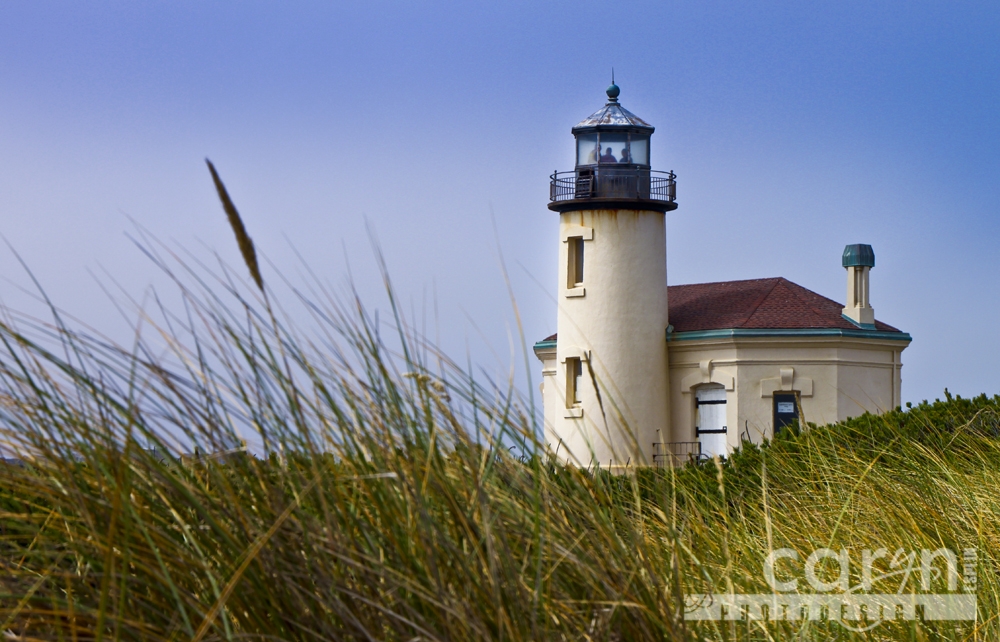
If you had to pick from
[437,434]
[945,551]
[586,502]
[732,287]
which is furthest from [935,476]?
[732,287]

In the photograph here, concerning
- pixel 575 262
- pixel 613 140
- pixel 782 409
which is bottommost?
pixel 782 409

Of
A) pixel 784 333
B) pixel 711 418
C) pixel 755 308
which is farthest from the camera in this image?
pixel 755 308

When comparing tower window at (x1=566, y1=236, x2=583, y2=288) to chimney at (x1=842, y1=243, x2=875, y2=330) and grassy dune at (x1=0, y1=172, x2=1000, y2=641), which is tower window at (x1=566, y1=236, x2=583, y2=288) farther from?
grassy dune at (x1=0, y1=172, x2=1000, y2=641)

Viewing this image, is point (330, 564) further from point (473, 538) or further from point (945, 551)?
point (945, 551)

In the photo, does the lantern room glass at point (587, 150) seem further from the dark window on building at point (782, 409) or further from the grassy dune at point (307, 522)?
the grassy dune at point (307, 522)

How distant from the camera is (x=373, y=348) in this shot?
2.24 m

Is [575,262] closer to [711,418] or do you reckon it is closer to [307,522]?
[711,418]

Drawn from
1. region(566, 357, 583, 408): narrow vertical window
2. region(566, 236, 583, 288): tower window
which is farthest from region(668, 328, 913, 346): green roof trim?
region(566, 236, 583, 288): tower window

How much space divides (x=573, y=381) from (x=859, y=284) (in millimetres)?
6533

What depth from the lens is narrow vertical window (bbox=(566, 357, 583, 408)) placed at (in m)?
23.7

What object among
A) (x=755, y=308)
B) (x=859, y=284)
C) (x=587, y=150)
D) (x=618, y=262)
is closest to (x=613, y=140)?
(x=587, y=150)

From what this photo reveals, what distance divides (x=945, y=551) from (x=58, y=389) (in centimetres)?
312

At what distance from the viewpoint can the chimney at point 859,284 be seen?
918 inches

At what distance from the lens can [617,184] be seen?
23.2 metres
